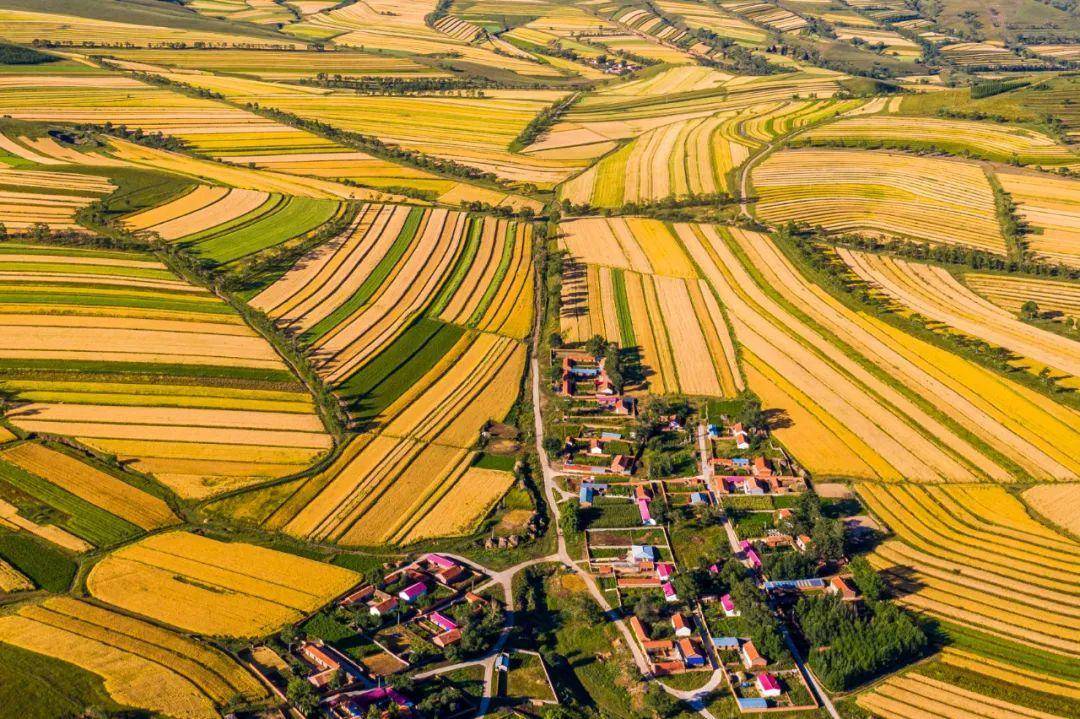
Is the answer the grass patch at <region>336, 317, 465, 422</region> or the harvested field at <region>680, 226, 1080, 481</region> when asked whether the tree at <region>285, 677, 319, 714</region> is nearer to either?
the grass patch at <region>336, 317, 465, 422</region>

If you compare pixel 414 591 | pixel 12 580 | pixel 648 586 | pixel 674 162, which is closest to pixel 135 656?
pixel 12 580

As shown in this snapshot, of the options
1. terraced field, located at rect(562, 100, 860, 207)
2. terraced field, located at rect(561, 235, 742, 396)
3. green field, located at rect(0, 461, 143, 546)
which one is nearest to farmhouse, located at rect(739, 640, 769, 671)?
terraced field, located at rect(561, 235, 742, 396)

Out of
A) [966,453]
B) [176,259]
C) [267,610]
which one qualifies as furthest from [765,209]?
[267,610]

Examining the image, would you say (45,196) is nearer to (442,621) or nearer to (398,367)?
(398,367)

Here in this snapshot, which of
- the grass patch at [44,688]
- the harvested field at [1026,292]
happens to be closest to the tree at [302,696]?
the grass patch at [44,688]

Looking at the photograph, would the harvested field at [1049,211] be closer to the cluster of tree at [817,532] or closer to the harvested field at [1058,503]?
the harvested field at [1058,503]

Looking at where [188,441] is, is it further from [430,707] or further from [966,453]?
[966,453]
